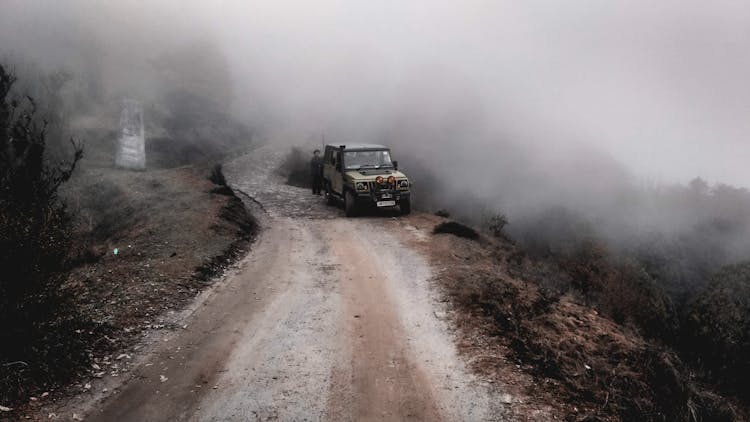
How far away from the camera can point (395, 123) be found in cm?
4900

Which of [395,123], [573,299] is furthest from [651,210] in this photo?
[573,299]

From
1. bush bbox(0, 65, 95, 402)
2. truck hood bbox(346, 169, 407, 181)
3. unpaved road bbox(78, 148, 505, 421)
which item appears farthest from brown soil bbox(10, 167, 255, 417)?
truck hood bbox(346, 169, 407, 181)

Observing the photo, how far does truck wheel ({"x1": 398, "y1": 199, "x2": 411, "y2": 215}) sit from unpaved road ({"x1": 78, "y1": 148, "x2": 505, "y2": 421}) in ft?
18.0

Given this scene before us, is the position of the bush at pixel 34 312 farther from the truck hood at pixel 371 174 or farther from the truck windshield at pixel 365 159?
the truck windshield at pixel 365 159

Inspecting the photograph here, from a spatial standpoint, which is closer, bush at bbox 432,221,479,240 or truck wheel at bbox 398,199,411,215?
bush at bbox 432,221,479,240

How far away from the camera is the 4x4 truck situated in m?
17.4

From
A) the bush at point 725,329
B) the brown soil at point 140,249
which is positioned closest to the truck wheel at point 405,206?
the brown soil at point 140,249

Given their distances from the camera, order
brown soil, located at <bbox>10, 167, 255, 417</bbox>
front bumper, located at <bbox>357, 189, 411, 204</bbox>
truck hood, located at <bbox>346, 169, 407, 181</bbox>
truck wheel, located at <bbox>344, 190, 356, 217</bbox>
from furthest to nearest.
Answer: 1. truck wheel, located at <bbox>344, 190, 356, 217</bbox>
2. truck hood, located at <bbox>346, 169, 407, 181</bbox>
3. front bumper, located at <bbox>357, 189, 411, 204</bbox>
4. brown soil, located at <bbox>10, 167, 255, 417</bbox>

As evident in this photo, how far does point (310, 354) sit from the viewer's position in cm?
751

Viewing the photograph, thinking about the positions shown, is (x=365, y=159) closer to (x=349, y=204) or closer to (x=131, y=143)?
(x=349, y=204)

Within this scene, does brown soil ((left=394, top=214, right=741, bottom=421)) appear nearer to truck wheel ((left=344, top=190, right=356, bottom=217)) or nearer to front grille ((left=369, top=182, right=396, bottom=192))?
front grille ((left=369, top=182, right=396, bottom=192))

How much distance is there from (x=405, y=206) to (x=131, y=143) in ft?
44.1

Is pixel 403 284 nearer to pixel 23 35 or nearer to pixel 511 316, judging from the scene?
pixel 511 316

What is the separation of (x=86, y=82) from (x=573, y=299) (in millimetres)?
33043
